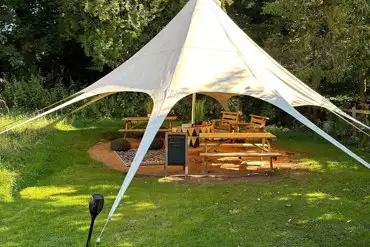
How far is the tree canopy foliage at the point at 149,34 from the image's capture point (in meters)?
9.63

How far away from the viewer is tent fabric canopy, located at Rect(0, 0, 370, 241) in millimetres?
6133

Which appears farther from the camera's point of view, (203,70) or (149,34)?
(149,34)

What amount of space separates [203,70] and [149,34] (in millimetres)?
8665

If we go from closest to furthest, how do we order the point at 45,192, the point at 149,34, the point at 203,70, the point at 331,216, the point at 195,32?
the point at 331,216 → the point at 45,192 → the point at 203,70 → the point at 195,32 → the point at 149,34

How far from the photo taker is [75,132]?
10469 millimetres

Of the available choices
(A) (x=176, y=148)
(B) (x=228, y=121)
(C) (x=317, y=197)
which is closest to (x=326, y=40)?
(B) (x=228, y=121)

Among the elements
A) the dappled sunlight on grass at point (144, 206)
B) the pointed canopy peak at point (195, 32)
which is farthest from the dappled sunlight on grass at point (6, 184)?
the pointed canopy peak at point (195, 32)

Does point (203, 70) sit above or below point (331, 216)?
above

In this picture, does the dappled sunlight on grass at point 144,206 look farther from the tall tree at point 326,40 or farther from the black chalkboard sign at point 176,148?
the tall tree at point 326,40

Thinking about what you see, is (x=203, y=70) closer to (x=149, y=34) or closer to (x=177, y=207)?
(x=177, y=207)

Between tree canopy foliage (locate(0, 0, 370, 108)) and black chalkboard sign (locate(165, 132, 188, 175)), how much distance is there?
4386 mm

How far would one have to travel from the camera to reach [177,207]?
201 inches

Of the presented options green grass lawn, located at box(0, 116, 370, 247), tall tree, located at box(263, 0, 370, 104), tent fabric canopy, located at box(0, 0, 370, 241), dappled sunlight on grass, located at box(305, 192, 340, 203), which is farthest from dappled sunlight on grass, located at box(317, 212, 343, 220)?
tall tree, located at box(263, 0, 370, 104)

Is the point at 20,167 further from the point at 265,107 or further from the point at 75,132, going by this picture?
the point at 265,107
